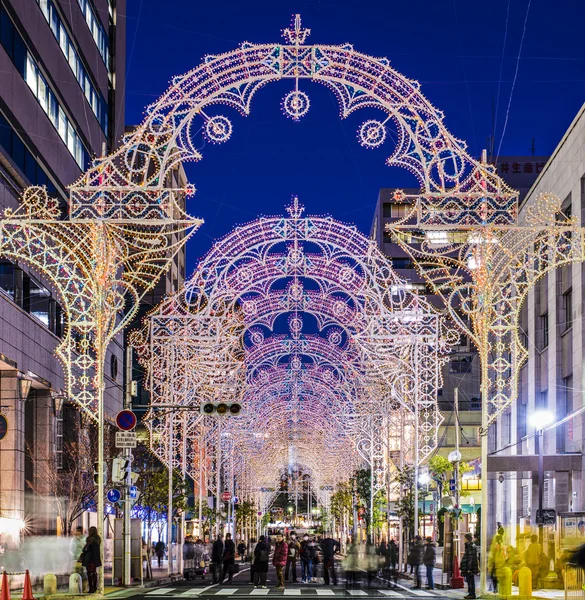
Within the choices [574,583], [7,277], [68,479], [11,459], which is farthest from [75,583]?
[68,479]

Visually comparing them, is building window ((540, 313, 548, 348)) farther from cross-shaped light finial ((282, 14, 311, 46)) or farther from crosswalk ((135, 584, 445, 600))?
cross-shaped light finial ((282, 14, 311, 46))

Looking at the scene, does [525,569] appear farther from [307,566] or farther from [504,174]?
[504,174]

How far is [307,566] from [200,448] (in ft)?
32.4

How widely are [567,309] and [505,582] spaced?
26268mm

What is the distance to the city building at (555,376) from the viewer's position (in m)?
48.4

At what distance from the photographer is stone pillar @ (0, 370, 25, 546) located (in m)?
41.9

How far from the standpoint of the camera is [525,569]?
26.9m

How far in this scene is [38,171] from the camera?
46844mm

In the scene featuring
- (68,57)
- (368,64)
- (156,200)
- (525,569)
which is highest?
(68,57)

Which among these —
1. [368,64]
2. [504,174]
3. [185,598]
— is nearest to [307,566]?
[185,598]

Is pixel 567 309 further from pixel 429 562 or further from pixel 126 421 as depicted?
pixel 126 421

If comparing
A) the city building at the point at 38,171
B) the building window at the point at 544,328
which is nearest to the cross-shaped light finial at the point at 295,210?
the city building at the point at 38,171

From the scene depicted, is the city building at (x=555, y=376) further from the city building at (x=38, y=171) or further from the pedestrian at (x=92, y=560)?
the city building at (x=38, y=171)

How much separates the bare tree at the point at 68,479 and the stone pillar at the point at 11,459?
4680 millimetres
